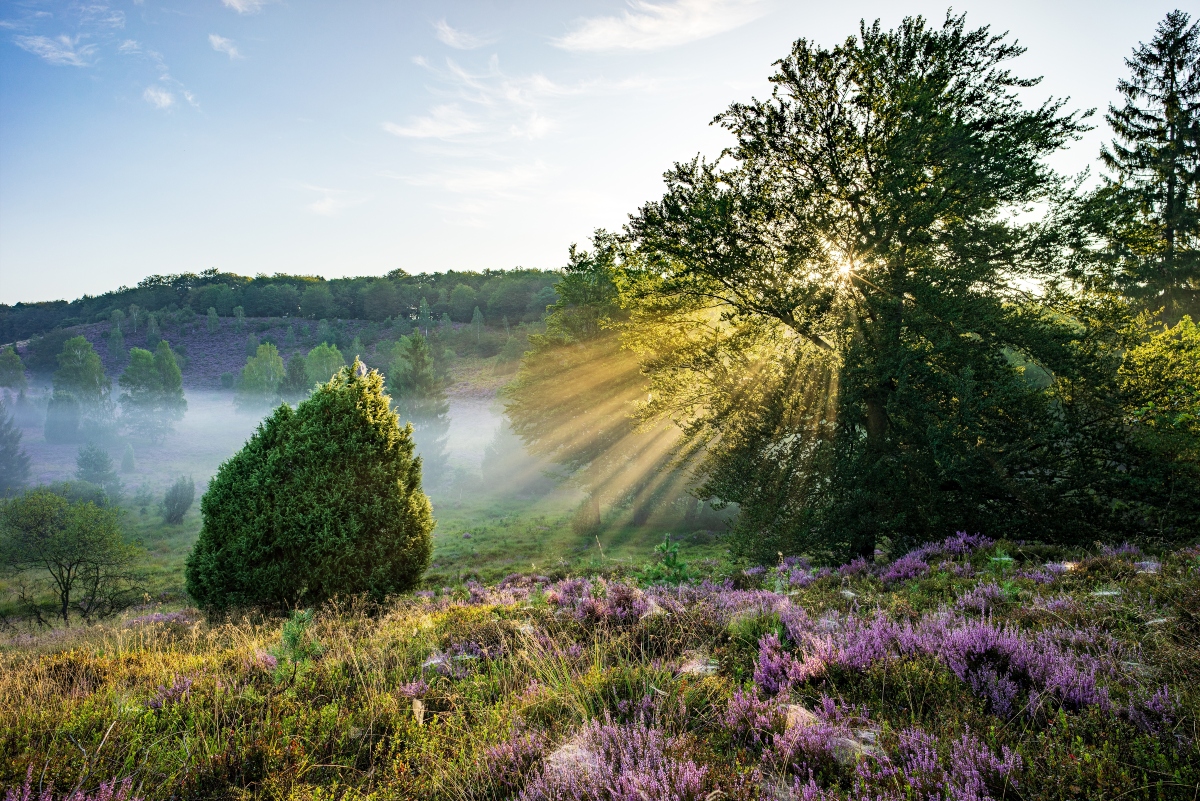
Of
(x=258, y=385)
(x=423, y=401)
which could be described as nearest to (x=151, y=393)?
(x=258, y=385)

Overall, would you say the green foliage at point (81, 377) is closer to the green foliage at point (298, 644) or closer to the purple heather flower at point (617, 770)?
the green foliage at point (298, 644)

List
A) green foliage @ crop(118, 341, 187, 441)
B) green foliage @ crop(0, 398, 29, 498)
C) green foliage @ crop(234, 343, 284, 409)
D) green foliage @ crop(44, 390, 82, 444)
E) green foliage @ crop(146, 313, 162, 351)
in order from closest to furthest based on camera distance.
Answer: green foliage @ crop(0, 398, 29, 498) → green foliage @ crop(44, 390, 82, 444) → green foliage @ crop(118, 341, 187, 441) → green foliage @ crop(234, 343, 284, 409) → green foliage @ crop(146, 313, 162, 351)

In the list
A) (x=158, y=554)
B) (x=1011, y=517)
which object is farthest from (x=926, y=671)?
(x=158, y=554)

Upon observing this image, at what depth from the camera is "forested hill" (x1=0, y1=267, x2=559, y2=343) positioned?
307 feet

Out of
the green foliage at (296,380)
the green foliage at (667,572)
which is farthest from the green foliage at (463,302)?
the green foliage at (667,572)

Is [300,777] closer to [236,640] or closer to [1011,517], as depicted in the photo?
[236,640]

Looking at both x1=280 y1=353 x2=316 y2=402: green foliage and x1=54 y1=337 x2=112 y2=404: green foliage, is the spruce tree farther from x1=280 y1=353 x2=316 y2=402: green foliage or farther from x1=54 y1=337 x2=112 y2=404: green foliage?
x1=54 y1=337 x2=112 y2=404: green foliage

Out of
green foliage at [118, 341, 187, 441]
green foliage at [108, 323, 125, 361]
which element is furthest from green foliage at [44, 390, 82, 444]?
green foliage at [108, 323, 125, 361]

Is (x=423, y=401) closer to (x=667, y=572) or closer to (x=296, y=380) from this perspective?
(x=296, y=380)

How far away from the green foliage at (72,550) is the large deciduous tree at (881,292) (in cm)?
1941

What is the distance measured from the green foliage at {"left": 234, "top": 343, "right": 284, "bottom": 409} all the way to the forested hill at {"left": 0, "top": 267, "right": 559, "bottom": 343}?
32924 millimetres

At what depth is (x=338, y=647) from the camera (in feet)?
17.4

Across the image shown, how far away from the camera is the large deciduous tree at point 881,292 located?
30.0 feet

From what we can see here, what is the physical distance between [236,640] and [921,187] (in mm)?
14000
